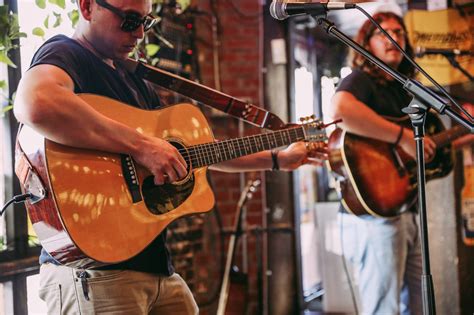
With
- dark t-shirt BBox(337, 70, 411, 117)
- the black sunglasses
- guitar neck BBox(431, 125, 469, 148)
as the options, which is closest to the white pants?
guitar neck BBox(431, 125, 469, 148)

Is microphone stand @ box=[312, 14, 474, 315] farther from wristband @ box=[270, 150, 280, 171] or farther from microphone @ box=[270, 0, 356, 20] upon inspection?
wristband @ box=[270, 150, 280, 171]

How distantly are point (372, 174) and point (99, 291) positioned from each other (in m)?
1.46

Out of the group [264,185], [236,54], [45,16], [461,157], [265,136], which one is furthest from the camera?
[236,54]

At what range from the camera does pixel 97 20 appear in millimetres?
1964

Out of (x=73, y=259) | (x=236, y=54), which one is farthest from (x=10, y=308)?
(x=236, y=54)

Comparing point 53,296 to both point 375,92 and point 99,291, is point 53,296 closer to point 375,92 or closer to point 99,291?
point 99,291

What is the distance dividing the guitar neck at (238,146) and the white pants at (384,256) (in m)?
0.74

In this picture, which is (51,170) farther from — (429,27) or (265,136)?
(429,27)

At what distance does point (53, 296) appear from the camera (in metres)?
1.87

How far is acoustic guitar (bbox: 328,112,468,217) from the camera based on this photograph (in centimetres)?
279

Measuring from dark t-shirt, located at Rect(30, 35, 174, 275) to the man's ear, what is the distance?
124mm

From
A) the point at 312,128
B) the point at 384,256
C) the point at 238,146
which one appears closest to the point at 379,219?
the point at 384,256

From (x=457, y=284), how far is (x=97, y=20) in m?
2.67

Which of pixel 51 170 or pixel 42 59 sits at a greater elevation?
pixel 42 59
